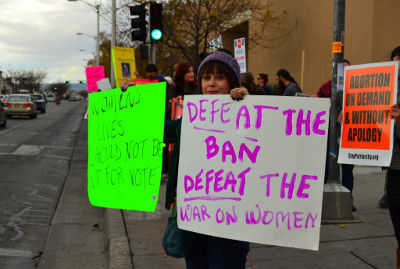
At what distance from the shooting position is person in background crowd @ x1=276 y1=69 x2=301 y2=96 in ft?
24.1

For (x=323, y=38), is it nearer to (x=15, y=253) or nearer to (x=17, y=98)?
(x=15, y=253)

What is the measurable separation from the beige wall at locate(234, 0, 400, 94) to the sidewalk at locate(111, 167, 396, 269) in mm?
6777

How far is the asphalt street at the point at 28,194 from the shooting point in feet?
18.6

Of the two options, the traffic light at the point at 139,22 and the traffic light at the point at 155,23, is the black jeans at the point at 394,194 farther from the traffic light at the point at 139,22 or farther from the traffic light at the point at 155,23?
the traffic light at the point at 139,22

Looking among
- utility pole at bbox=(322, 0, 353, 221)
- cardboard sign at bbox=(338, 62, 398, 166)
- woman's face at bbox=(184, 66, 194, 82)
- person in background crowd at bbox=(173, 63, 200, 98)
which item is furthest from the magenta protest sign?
cardboard sign at bbox=(338, 62, 398, 166)

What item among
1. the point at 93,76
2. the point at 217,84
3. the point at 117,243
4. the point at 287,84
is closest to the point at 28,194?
the point at 117,243

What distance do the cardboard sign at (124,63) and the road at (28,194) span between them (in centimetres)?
250

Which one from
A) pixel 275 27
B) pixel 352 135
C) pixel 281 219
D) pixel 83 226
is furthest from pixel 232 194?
pixel 275 27

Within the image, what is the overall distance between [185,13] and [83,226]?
10.8 meters

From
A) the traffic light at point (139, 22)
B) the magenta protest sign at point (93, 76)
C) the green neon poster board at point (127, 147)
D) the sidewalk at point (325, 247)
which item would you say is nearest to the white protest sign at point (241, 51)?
the traffic light at point (139, 22)

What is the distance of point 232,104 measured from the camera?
2.62 meters

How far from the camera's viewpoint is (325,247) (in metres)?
5.02

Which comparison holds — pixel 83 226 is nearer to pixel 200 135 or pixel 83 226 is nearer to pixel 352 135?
pixel 352 135

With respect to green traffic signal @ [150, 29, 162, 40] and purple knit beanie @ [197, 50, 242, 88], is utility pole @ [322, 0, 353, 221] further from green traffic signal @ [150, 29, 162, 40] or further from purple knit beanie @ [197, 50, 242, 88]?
green traffic signal @ [150, 29, 162, 40]
